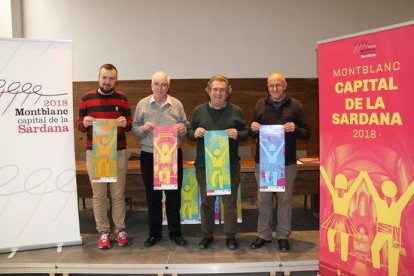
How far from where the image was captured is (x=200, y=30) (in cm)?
494

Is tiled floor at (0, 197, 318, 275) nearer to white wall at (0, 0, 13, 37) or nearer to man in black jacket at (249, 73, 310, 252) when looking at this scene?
man in black jacket at (249, 73, 310, 252)

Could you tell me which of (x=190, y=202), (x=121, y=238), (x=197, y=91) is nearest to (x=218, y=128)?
(x=190, y=202)

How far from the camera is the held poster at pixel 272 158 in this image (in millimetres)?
2822

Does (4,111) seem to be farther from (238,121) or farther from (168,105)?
(238,121)

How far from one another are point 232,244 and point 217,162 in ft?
2.45

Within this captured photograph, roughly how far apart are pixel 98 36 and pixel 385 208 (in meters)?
4.28

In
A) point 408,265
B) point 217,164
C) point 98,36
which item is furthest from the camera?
point 98,36

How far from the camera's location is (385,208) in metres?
2.10

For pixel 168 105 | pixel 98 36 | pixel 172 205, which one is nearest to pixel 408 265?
pixel 172 205

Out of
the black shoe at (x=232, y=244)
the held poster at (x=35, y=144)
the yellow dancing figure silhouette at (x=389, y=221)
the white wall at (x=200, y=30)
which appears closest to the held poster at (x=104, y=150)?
the held poster at (x=35, y=144)

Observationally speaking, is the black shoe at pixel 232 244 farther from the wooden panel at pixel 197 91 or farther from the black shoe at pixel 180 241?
the wooden panel at pixel 197 91

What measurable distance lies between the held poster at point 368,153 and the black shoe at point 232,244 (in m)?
0.78

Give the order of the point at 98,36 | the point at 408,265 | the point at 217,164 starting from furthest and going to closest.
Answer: the point at 98,36
the point at 217,164
the point at 408,265

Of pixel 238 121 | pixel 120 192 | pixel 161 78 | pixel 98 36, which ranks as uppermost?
pixel 98 36
